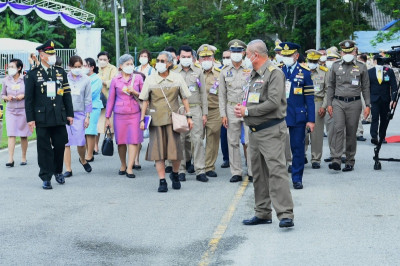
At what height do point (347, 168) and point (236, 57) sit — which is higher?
point (236, 57)

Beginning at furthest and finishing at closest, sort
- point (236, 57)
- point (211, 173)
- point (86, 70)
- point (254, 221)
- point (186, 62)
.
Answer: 1. point (86, 70)
2. point (211, 173)
3. point (186, 62)
4. point (236, 57)
5. point (254, 221)

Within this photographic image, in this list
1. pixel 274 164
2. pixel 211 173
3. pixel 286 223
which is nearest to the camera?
pixel 286 223

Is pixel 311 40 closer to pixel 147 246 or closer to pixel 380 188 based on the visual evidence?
pixel 380 188

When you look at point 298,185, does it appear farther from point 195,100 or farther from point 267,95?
point 267,95

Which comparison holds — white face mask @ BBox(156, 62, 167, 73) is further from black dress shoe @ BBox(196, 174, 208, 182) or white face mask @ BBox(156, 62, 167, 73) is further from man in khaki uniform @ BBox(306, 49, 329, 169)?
man in khaki uniform @ BBox(306, 49, 329, 169)

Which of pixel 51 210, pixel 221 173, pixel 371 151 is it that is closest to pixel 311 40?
pixel 371 151

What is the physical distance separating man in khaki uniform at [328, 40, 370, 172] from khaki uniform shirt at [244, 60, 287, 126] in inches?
196

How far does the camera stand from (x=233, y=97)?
13.1 m

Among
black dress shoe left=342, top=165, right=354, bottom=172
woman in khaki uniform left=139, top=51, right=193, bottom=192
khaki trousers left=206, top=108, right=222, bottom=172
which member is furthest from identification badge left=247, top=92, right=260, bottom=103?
black dress shoe left=342, top=165, right=354, bottom=172

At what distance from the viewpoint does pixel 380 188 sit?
11969 millimetres

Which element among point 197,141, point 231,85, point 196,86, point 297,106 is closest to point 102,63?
point 196,86

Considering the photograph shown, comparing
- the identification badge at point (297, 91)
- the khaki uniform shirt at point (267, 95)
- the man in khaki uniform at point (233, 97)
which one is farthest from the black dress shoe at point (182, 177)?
the khaki uniform shirt at point (267, 95)

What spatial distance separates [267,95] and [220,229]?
58.9 inches

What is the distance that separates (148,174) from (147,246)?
566cm
